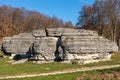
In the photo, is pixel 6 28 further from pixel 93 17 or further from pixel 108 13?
pixel 108 13

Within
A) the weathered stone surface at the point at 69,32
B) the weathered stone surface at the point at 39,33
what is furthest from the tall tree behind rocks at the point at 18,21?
the weathered stone surface at the point at 69,32

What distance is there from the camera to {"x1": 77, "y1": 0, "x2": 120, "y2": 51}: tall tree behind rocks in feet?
232

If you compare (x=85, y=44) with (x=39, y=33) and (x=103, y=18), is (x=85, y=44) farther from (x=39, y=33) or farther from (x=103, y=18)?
(x=103, y=18)

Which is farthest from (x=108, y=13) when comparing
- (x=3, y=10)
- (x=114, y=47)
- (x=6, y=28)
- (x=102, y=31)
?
(x=3, y=10)

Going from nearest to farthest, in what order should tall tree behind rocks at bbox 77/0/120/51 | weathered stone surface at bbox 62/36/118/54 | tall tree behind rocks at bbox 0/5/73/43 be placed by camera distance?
weathered stone surface at bbox 62/36/118/54
tall tree behind rocks at bbox 77/0/120/51
tall tree behind rocks at bbox 0/5/73/43

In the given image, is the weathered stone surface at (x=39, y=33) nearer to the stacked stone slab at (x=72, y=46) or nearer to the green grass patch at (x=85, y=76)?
the stacked stone slab at (x=72, y=46)

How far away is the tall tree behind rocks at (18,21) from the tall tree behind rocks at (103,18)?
111 ft

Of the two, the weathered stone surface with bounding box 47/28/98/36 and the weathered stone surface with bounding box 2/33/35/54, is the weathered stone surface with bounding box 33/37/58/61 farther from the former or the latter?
the weathered stone surface with bounding box 2/33/35/54

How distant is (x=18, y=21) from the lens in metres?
119

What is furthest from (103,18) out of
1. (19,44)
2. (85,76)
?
(85,76)

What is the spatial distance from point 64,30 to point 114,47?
7777 millimetres

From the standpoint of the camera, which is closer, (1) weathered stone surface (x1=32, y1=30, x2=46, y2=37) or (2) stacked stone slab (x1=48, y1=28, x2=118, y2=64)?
(2) stacked stone slab (x1=48, y1=28, x2=118, y2=64)

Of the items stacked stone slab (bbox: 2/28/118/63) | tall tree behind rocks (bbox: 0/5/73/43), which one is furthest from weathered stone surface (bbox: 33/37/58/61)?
tall tree behind rocks (bbox: 0/5/73/43)

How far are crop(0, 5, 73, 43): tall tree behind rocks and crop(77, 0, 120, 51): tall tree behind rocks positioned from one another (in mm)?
33953
